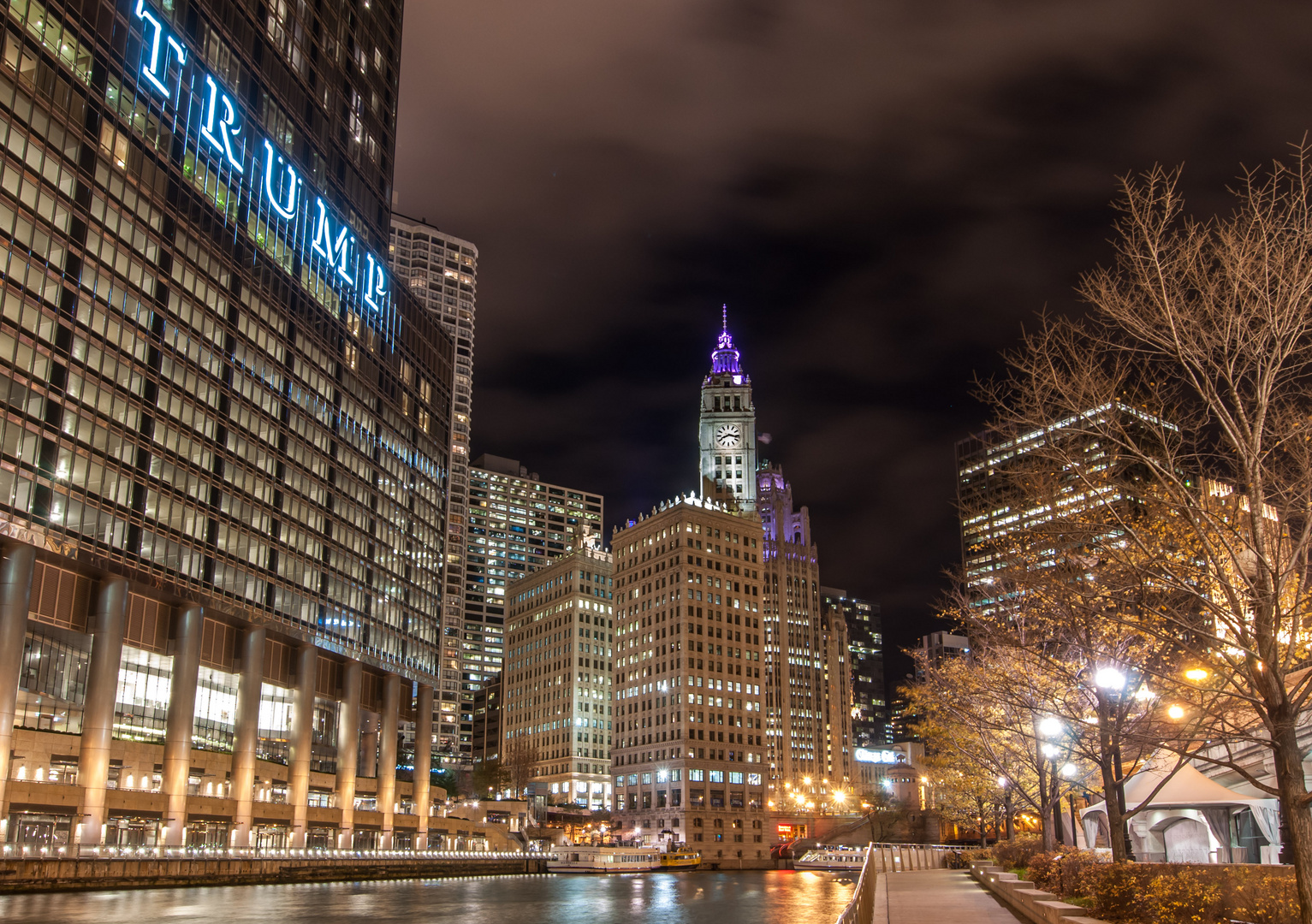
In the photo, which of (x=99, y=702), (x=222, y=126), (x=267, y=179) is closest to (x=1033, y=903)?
(x=99, y=702)

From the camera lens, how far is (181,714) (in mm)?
78500

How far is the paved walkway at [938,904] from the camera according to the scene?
88.5 ft

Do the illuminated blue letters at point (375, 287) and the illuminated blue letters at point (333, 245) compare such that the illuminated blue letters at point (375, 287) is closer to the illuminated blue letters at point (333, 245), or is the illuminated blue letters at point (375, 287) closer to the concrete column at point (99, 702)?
the illuminated blue letters at point (333, 245)

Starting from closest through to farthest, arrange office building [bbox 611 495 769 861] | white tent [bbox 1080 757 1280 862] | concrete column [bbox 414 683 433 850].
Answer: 1. white tent [bbox 1080 757 1280 862]
2. concrete column [bbox 414 683 433 850]
3. office building [bbox 611 495 769 861]

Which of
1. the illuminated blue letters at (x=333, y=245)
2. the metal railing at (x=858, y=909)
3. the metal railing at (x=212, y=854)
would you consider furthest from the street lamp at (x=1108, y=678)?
the illuminated blue letters at (x=333, y=245)

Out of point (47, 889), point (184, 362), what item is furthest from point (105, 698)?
point (184, 362)

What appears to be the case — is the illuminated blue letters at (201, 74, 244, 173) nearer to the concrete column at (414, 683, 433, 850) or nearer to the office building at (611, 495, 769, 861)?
the concrete column at (414, 683, 433, 850)

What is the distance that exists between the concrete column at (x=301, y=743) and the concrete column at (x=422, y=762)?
22716 millimetres

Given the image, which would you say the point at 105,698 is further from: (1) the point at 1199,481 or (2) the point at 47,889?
(1) the point at 1199,481

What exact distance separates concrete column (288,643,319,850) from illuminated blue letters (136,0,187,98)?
51.2 m

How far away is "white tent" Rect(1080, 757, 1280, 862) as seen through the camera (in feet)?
107

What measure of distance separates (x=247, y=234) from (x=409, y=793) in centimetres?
9412

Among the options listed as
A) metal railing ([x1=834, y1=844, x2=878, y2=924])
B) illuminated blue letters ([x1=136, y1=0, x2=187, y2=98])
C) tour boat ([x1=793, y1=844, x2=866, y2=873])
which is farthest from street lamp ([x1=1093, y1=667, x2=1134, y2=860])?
tour boat ([x1=793, y1=844, x2=866, y2=873])

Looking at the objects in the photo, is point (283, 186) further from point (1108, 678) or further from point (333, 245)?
point (1108, 678)
